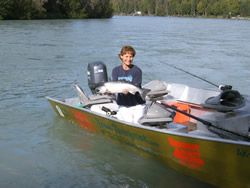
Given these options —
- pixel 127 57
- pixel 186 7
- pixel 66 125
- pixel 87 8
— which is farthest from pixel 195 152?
pixel 186 7

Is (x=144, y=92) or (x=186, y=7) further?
(x=186, y=7)

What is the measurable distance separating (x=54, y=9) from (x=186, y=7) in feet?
207

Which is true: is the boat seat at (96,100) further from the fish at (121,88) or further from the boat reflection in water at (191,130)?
the fish at (121,88)

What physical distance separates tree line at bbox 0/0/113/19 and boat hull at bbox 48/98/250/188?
4186cm

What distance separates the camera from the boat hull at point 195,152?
15.2 ft

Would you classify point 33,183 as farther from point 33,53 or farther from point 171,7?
point 171,7

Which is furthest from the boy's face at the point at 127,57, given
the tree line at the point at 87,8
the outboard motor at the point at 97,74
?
the tree line at the point at 87,8

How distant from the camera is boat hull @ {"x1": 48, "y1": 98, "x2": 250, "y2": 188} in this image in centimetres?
464

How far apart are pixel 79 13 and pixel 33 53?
39.3 metres

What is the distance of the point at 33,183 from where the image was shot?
5488 mm

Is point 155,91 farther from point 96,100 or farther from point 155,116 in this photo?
point 96,100

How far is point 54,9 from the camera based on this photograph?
175 ft

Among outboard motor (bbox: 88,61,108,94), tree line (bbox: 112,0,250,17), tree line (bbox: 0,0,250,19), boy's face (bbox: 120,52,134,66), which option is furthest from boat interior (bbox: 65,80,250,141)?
tree line (bbox: 112,0,250,17)

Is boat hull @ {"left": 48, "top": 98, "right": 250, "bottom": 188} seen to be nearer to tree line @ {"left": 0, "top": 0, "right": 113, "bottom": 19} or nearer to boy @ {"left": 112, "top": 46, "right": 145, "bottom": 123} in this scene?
boy @ {"left": 112, "top": 46, "right": 145, "bottom": 123}
